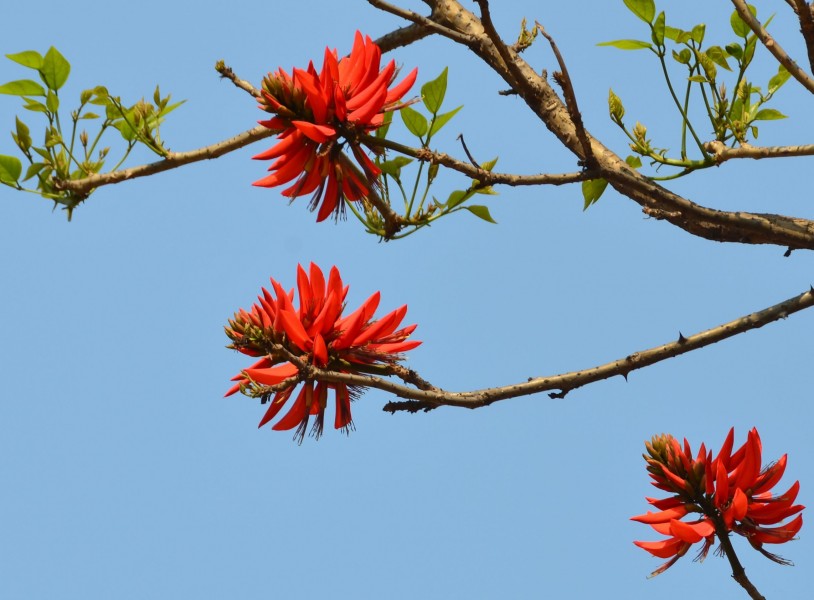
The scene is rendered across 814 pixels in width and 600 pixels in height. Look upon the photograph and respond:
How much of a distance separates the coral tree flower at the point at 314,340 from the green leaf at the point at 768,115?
87 cm

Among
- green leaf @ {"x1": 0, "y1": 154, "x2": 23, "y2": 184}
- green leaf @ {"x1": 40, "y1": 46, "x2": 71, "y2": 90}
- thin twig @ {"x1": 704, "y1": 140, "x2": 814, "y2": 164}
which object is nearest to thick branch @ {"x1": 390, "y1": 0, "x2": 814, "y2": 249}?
thin twig @ {"x1": 704, "y1": 140, "x2": 814, "y2": 164}

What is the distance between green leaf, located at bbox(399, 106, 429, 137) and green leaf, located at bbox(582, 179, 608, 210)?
1.18 feet

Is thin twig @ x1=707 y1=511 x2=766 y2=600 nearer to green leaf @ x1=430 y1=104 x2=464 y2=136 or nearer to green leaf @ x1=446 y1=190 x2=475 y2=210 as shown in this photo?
green leaf @ x1=446 y1=190 x2=475 y2=210

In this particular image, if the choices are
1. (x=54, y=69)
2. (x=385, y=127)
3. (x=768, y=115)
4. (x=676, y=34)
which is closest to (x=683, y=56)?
(x=676, y=34)

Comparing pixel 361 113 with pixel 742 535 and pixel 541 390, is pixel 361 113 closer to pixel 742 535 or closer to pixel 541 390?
pixel 541 390

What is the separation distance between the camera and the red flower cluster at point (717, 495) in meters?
1.83

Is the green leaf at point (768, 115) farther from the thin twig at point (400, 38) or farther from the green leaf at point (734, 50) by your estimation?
the thin twig at point (400, 38)

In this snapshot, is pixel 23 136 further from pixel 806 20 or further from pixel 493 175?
pixel 806 20

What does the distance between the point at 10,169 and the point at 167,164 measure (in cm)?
32

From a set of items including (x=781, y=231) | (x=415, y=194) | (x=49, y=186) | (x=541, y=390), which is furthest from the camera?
(x=49, y=186)

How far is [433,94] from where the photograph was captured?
2000 mm

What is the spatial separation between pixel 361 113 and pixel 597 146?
1.50 ft

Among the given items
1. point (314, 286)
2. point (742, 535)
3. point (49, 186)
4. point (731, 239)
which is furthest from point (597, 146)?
point (49, 186)

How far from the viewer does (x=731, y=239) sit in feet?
6.07
